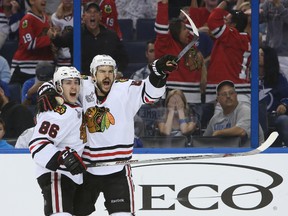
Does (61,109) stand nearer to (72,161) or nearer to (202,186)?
(72,161)

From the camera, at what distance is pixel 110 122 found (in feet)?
22.0

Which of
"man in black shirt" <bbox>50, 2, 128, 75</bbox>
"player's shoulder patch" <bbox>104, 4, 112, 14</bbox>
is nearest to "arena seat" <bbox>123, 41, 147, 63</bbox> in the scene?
"man in black shirt" <bbox>50, 2, 128, 75</bbox>

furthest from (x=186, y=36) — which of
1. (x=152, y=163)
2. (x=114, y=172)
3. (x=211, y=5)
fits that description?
(x=114, y=172)

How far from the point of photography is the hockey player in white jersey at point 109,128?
6.70 metres

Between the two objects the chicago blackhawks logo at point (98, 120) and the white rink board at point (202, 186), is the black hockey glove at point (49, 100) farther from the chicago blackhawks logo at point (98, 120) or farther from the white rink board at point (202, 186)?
the white rink board at point (202, 186)

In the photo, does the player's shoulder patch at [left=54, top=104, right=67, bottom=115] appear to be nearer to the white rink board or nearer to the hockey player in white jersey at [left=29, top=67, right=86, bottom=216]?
the hockey player in white jersey at [left=29, top=67, right=86, bottom=216]

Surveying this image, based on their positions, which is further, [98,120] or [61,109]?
[98,120]

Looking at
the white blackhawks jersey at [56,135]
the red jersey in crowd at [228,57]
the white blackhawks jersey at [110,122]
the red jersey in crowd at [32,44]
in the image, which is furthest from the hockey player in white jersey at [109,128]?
the red jersey in crowd at [32,44]

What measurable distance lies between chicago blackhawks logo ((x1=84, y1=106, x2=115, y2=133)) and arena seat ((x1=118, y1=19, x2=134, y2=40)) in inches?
47.9

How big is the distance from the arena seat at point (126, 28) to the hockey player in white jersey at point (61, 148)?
1.27 metres

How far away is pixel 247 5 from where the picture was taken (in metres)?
7.67

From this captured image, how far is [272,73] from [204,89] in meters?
0.47

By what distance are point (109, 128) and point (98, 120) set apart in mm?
81

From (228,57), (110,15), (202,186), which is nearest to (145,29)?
(110,15)
